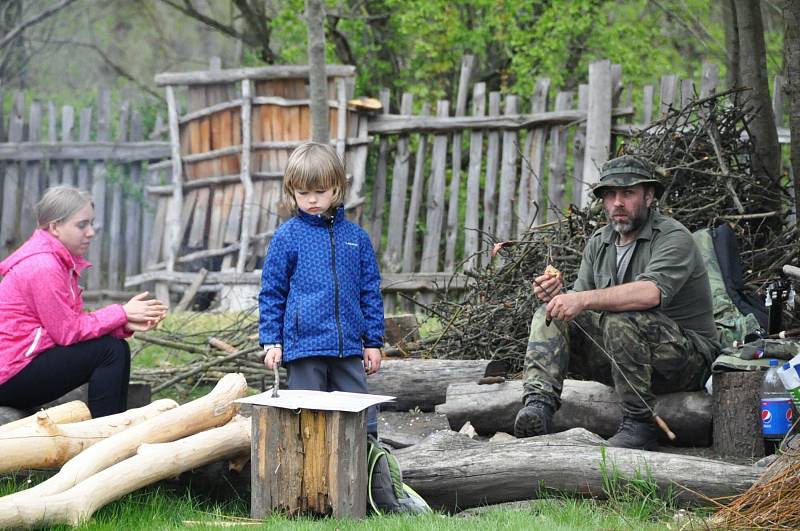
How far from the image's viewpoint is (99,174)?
13.1 meters

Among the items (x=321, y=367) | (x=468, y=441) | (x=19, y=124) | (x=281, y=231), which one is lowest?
(x=468, y=441)

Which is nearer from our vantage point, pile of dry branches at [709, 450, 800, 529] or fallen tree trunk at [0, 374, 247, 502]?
pile of dry branches at [709, 450, 800, 529]

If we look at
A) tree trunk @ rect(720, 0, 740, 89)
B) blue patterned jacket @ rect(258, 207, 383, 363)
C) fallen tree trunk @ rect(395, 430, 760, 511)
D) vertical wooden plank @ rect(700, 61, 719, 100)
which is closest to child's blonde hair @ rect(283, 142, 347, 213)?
blue patterned jacket @ rect(258, 207, 383, 363)

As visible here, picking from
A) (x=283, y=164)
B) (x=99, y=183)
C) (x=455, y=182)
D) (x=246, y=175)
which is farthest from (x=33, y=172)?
(x=455, y=182)

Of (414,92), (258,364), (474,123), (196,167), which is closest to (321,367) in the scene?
(258,364)

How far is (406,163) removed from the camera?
11867 mm

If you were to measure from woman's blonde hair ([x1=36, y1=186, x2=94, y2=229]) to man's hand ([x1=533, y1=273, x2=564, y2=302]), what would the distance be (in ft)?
8.45

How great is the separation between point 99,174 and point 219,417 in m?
8.56

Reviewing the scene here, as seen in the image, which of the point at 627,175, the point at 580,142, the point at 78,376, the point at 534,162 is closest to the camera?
the point at 78,376

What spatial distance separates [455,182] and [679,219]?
4409 mm

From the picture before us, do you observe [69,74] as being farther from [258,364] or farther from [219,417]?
[219,417]

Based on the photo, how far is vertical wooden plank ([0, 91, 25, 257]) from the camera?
43.2 feet

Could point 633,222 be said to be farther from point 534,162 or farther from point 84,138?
point 84,138

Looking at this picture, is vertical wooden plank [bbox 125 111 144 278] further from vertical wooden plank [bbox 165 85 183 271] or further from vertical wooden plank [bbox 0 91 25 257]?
vertical wooden plank [bbox 0 91 25 257]
